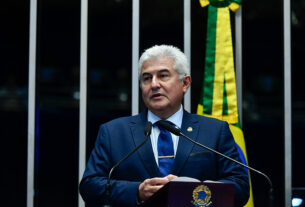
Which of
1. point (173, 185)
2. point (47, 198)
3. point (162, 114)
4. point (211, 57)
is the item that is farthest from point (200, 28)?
point (47, 198)

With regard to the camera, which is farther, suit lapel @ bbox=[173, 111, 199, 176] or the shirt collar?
the shirt collar

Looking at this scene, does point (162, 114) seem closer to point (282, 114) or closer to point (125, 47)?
point (125, 47)

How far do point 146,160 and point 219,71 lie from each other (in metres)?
1.24

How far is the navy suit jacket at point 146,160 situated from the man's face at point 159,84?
0.51 ft

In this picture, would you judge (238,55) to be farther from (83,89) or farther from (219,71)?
(83,89)

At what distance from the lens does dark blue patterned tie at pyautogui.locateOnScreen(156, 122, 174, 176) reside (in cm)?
239

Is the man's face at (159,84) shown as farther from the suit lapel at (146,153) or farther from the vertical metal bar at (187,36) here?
the vertical metal bar at (187,36)

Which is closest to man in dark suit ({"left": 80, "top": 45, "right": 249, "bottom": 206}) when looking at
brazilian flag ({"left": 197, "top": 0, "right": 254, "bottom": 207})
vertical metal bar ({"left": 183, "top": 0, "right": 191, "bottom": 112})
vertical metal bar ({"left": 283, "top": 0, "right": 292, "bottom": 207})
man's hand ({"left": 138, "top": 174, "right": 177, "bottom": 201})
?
man's hand ({"left": 138, "top": 174, "right": 177, "bottom": 201})

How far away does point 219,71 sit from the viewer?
11.1 feet

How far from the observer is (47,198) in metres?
6.58

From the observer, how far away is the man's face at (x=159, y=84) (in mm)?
2439

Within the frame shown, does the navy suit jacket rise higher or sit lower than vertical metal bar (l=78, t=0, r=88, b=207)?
lower

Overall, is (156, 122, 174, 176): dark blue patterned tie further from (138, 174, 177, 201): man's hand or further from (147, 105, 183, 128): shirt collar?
(138, 174, 177, 201): man's hand

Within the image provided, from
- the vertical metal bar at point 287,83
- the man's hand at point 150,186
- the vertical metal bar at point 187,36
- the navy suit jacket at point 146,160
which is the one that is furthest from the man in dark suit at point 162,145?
the vertical metal bar at point 287,83
